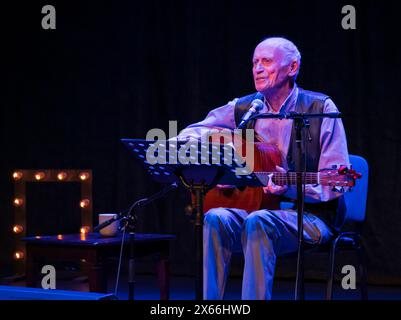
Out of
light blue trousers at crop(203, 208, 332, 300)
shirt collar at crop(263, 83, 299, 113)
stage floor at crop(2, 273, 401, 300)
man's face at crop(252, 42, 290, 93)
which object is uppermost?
man's face at crop(252, 42, 290, 93)

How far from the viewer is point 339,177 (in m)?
3.06

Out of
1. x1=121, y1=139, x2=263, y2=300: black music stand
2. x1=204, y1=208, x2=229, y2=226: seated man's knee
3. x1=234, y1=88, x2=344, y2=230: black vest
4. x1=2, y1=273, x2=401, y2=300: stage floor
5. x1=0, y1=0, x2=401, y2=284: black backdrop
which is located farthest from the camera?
x1=0, y1=0, x2=401, y2=284: black backdrop

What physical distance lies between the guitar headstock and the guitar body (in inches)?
11.1

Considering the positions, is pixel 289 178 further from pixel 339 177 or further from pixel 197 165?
pixel 197 165

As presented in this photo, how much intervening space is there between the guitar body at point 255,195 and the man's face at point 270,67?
38 centimetres

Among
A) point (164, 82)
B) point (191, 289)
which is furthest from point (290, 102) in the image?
point (164, 82)

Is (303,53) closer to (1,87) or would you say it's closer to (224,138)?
(224,138)

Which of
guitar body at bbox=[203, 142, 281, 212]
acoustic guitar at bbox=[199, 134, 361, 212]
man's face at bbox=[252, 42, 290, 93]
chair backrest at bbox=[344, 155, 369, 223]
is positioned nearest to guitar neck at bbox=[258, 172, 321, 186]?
acoustic guitar at bbox=[199, 134, 361, 212]

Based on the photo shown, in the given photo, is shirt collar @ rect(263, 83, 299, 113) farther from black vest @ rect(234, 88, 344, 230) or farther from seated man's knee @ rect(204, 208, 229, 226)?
seated man's knee @ rect(204, 208, 229, 226)

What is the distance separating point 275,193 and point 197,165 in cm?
60

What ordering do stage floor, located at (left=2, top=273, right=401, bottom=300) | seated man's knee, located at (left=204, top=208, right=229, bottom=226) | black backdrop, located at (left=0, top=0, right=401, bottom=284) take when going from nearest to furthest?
seated man's knee, located at (left=204, top=208, right=229, bottom=226) < stage floor, located at (left=2, top=273, right=401, bottom=300) < black backdrop, located at (left=0, top=0, right=401, bottom=284)

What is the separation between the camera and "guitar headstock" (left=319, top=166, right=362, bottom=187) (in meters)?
2.95

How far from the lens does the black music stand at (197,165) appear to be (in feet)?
8.68
